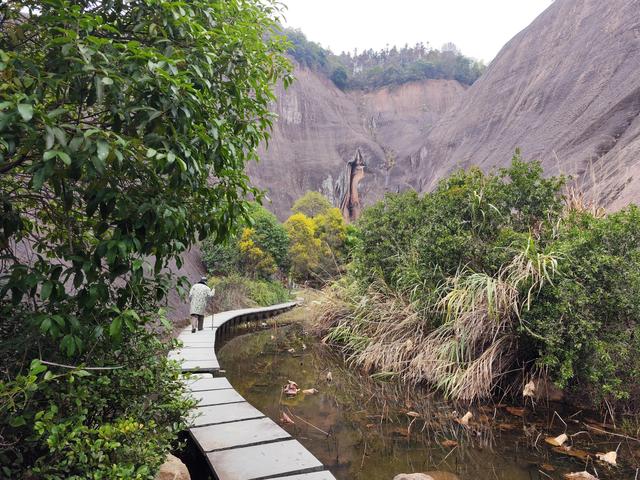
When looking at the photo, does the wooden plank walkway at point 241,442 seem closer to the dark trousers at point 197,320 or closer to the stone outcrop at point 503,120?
the dark trousers at point 197,320

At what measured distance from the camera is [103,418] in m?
2.19

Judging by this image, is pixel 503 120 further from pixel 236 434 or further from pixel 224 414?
pixel 236 434

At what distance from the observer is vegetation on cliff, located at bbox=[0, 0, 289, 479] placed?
1464 mm

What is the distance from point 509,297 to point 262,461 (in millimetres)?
3392

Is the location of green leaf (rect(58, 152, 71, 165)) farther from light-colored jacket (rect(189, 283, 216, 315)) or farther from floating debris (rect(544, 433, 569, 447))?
light-colored jacket (rect(189, 283, 216, 315))

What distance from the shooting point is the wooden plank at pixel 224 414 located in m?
3.41

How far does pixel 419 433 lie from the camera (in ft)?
13.4

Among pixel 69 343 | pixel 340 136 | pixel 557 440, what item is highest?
pixel 340 136

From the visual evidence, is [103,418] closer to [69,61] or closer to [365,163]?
[69,61]

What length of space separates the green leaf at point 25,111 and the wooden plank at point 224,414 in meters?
2.77

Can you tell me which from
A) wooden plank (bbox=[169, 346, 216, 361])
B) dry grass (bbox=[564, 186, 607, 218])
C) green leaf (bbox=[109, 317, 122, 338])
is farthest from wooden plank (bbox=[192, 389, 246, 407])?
dry grass (bbox=[564, 186, 607, 218])

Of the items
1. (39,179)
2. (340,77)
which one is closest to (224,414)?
(39,179)

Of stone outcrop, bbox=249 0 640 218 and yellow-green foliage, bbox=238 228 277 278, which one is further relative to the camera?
stone outcrop, bbox=249 0 640 218

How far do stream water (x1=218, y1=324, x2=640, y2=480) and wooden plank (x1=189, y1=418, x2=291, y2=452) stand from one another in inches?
22.9
